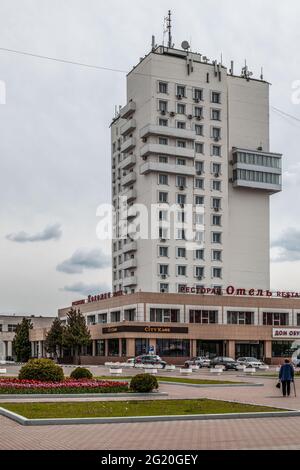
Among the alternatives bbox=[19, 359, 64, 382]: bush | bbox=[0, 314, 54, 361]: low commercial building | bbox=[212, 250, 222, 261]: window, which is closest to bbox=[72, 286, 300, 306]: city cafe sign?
bbox=[212, 250, 222, 261]: window

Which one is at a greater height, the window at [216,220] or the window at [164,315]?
the window at [216,220]

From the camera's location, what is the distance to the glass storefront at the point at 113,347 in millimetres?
91375

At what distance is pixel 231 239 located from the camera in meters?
104

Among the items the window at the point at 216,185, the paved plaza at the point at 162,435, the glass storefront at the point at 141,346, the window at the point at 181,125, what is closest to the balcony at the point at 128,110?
the window at the point at 181,125

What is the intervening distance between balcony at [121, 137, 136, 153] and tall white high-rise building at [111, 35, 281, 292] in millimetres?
139

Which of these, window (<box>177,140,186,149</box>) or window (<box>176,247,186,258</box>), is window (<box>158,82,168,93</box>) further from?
window (<box>176,247,186,258</box>)

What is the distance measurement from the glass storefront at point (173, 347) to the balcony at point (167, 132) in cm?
2740

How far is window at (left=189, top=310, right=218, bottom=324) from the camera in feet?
305

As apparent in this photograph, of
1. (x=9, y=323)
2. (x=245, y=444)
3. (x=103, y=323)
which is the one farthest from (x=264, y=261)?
(x=245, y=444)

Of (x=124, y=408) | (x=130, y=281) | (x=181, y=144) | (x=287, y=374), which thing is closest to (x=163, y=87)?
(x=181, y=144)

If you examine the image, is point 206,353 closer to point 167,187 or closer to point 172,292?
point 172,292

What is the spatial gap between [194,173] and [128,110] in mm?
13121

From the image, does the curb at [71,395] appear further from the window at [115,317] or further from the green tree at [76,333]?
the window at [115,317]

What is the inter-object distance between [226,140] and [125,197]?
16.3 meters
